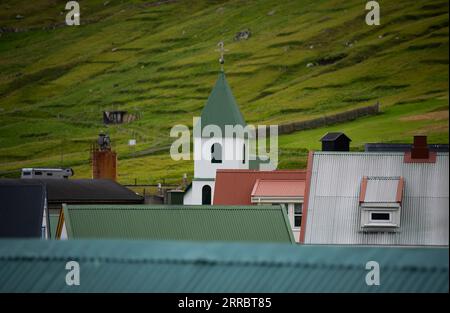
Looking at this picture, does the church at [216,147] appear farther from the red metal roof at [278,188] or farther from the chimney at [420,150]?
the chimney at [420,150]

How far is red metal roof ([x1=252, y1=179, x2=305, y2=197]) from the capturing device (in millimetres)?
51906

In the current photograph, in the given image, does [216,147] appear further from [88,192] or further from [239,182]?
[239,182]

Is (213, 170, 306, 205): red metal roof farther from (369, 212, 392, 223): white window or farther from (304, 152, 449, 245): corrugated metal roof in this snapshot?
(369, 212, 392, 223): white window

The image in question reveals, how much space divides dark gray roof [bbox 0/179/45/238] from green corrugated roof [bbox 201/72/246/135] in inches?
1317

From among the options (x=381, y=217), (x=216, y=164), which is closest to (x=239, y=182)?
(x=216, y=164)

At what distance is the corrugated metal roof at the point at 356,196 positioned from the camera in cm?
3516

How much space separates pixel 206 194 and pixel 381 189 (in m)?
38.1

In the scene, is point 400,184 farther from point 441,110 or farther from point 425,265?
point 441,110

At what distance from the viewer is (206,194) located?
74438mm

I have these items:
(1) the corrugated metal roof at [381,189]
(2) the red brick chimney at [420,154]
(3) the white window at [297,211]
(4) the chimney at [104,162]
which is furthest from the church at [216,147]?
(2) the red brick chimney at [420,154]

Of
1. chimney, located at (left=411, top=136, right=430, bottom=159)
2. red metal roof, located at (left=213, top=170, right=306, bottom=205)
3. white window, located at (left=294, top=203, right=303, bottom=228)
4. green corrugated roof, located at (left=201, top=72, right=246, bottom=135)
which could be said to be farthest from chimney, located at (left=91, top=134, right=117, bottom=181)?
chimney, located at (left=411, top=136, right=430, bottom=159)

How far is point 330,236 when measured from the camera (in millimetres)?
35781

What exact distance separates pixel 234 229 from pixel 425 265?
2904 cm

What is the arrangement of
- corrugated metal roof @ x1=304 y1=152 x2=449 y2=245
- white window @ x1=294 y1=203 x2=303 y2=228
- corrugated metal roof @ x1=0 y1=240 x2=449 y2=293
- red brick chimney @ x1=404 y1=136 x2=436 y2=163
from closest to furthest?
corrugated metal roof @ x1=0 y1=240 x2=449 y2=293 < corrugated metal roof @ x1=304 y1=152 x2=449 y2=245 < red brick chimney @ x1=404 y1=136 x2=436 y2=163 < white window @ x1=294 y1=203 x2=303 y2=228
